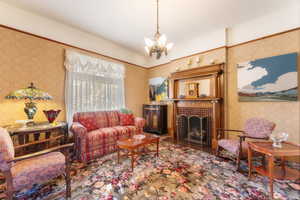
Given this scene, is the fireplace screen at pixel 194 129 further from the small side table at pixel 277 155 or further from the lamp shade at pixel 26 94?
the lamp shade at pixel 26 94

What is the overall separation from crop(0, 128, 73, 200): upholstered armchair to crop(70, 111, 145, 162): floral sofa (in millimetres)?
806

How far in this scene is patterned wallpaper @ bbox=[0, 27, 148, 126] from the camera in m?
2.36

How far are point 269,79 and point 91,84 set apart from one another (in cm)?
438

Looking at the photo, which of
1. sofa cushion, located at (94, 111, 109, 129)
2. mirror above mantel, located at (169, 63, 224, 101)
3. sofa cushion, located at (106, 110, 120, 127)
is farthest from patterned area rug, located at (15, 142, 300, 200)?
mirror above mantel, located at (169, 63, 224, 101)

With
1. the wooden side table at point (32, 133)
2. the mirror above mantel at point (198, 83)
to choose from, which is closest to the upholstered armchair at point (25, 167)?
the wooden side table at point (32, 133)

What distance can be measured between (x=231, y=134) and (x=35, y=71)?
194 inches

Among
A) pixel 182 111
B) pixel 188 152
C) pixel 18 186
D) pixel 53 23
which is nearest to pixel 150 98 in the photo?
pixel 182 111

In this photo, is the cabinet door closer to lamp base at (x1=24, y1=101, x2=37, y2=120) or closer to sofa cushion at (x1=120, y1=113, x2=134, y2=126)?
sofa cushion at (x1=120, y1=113, x2=134, y2=126)

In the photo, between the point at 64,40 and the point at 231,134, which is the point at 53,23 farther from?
the point at 231,134

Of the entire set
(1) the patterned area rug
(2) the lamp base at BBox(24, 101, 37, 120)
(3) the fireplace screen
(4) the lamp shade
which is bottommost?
(1) the patterned area rug

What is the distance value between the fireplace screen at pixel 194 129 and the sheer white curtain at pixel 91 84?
7.02 ft

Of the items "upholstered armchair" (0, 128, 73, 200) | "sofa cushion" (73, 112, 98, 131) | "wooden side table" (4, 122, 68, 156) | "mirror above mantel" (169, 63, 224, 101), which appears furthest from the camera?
"mirror above mantel" (169, 63, 224, 101)

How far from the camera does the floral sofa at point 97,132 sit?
2460 millimetres

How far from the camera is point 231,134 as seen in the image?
3.21 metres
